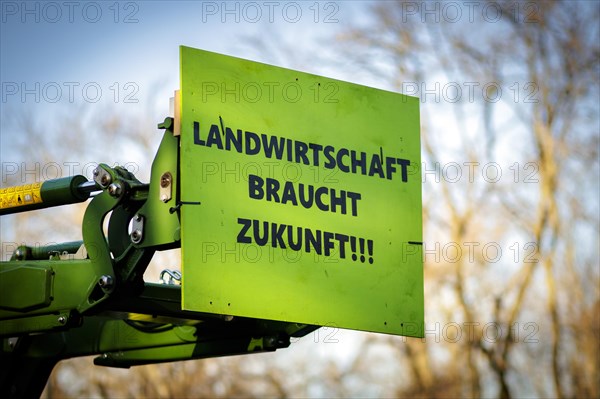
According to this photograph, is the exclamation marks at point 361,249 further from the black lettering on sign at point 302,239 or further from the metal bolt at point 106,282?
the metal bolt at point 106,282

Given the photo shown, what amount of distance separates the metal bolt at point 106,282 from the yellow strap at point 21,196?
82 cm

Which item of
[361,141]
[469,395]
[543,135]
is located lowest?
[469,395]

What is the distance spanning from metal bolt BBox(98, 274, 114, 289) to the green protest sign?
65 cm

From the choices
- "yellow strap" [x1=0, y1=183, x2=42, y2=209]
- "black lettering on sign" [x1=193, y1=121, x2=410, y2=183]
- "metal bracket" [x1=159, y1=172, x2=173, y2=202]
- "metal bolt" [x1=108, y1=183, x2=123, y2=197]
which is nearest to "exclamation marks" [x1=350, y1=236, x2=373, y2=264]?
"black lettering on sign" [x1=193, y1=121, x2=410, y2=183]

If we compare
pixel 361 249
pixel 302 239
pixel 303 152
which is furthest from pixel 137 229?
pixel 361 249

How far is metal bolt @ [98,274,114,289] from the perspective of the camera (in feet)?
22.6

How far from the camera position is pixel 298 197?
23.1 feet

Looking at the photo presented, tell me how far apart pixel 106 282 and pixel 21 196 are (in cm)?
103

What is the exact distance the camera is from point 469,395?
1880 cm

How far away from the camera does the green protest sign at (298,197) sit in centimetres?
664

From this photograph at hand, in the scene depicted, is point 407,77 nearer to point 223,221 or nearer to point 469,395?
point 469,395

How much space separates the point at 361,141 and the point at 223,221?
3.68 ft

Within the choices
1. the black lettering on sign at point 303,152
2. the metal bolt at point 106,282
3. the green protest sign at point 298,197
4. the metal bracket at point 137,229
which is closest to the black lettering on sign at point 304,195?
the green protest sign at point 298,197

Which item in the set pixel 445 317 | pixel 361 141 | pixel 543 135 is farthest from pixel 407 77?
pixel 361 141
